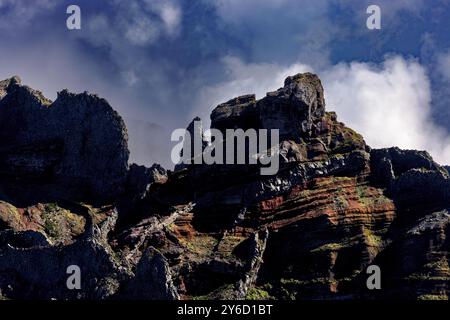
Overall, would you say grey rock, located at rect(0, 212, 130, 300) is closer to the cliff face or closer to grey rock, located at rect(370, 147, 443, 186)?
the cliff face

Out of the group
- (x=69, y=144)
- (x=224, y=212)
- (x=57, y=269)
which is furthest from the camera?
(x=69, y=144)

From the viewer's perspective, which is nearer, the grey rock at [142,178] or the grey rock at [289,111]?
the grey rock at [289,111]

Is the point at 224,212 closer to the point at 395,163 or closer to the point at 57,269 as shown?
the point at 57,269

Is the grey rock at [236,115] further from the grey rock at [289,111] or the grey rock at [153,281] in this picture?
the grey rock at [153,281]

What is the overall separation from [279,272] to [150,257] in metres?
24.8

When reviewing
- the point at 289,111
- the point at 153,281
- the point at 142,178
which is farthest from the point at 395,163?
the point at 153,281

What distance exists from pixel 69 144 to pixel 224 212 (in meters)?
36.2

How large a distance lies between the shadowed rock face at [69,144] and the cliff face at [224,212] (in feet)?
0.81

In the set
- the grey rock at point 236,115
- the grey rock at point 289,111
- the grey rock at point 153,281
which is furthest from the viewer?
the grey rock at point 236,115

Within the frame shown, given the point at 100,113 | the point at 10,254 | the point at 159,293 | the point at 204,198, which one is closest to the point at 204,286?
the point at 159,293

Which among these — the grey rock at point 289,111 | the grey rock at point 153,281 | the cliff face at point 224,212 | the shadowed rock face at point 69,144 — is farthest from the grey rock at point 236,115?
the grey rock at point 153,281

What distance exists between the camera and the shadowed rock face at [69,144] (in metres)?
185

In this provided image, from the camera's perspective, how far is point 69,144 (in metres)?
188

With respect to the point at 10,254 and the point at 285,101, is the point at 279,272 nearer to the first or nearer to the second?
the point at 285,101
